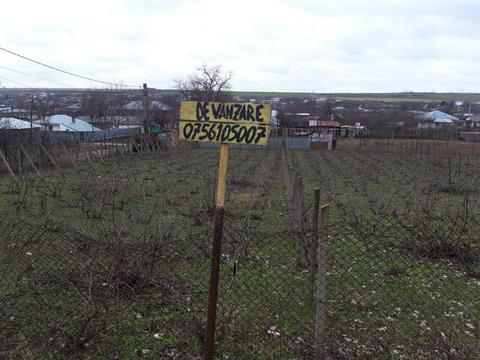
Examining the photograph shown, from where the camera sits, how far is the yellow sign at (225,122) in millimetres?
2924

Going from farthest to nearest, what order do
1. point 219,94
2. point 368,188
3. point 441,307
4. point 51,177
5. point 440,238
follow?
1. point 219,94
2. point 51,177
3. point 368,188
4. point 440,238
5. point 441,307

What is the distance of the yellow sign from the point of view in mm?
2924

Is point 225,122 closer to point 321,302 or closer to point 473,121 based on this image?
point 321,302

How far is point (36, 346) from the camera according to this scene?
140 inches

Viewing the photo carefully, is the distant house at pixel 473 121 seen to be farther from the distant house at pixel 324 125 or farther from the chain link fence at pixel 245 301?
the chain link fence at pixel 245 301

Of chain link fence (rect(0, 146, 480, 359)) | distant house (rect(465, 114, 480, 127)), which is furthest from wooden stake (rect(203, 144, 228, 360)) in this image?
distant house (rect(465, 114, 480, 127))

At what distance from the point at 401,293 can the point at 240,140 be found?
309 cm

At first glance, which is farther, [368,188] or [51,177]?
[51,177]

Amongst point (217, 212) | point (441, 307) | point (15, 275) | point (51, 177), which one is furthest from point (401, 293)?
point (51, 177)

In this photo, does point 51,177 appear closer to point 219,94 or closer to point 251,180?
point 251,180

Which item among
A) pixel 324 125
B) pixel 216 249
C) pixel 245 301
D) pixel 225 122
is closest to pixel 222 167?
pixel 225 122

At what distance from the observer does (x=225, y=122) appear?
2.96m

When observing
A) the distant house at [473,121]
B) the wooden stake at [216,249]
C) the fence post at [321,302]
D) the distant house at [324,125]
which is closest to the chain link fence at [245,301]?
the fence post at [321,302]

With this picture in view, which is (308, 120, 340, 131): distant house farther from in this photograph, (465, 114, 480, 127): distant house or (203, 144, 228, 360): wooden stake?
(203, 144, 228, 360): wooden stake
